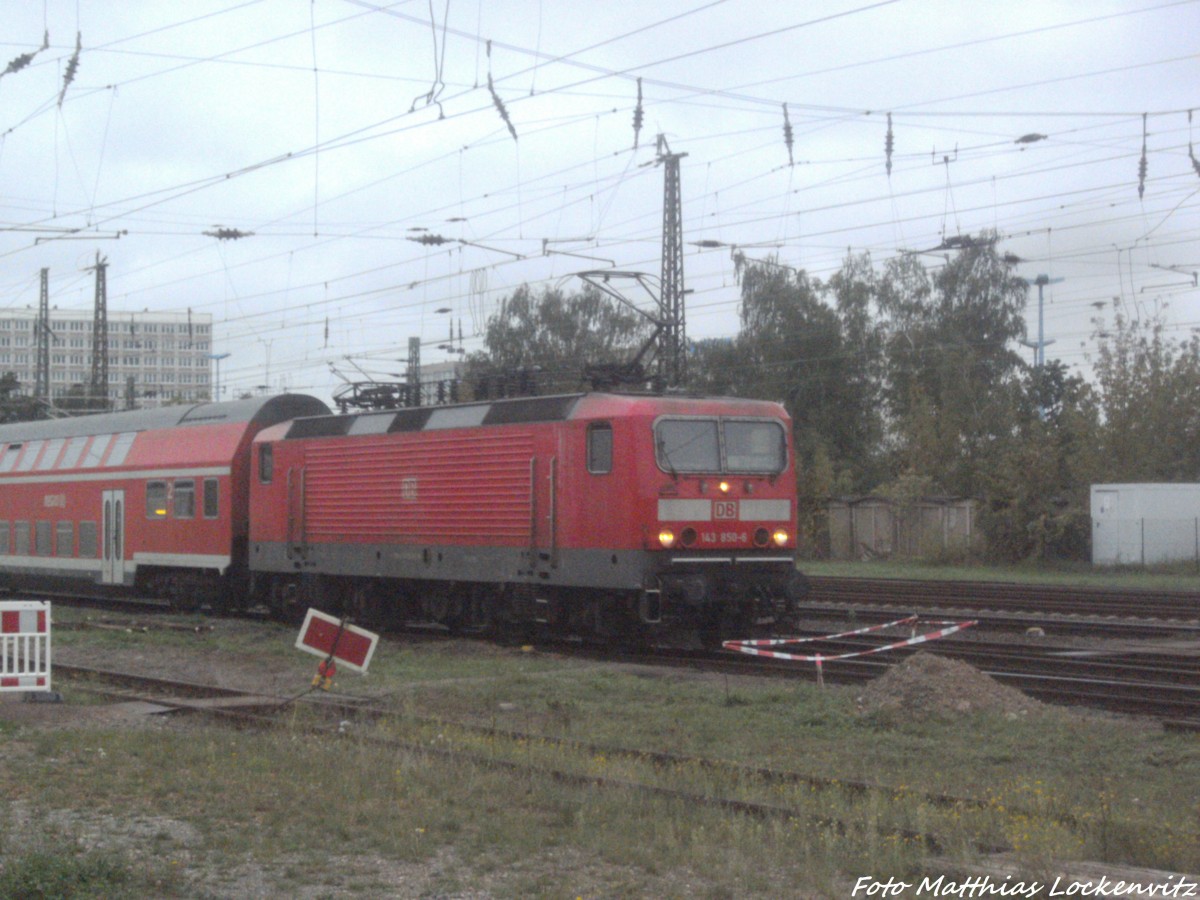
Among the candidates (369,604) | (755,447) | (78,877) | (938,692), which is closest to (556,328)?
(369,604)

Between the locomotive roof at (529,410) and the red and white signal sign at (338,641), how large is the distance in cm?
470

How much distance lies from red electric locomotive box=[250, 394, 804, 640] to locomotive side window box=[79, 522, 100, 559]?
7.75 m

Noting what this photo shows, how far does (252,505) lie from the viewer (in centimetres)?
2330

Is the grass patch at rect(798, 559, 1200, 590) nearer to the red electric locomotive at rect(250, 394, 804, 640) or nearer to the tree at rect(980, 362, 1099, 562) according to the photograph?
the tree at rect(980, 362, 1099, 562)

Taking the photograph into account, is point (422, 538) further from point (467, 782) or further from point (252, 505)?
point (467, 782)

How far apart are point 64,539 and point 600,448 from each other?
15223mm

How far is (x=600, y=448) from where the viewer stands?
677 inches

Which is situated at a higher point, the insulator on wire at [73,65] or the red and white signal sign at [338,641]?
the insulator on wire at [73,65]

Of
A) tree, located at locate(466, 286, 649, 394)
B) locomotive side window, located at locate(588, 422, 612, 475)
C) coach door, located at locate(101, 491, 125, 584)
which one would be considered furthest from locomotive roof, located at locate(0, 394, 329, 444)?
tree, located at locate(466, 286, 649, 394)

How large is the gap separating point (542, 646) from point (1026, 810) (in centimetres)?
1113

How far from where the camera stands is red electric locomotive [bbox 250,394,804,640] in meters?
16.8

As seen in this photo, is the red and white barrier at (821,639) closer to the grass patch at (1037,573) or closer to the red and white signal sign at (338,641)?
the red and white signal sign at (338,641)

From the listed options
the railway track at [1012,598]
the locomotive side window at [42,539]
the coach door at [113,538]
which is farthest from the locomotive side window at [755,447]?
the locomotive side window at [42,539]

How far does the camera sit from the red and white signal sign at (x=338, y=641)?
543 inches
